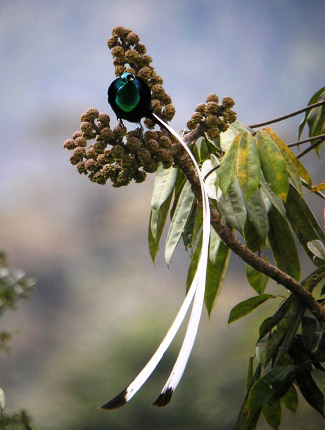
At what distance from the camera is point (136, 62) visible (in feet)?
3.05

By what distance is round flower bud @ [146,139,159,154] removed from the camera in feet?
2.89

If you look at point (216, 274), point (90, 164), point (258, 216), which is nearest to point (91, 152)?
point (90, 164)

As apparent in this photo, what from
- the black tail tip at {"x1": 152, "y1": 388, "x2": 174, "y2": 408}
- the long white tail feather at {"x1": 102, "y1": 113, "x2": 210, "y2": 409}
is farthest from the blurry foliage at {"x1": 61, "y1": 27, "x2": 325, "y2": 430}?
the black tail tip at {"x1": 152, "y1": 388, "x2": 174, "y2": 408}

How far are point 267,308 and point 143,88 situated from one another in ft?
7.19

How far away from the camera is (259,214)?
1094 mm

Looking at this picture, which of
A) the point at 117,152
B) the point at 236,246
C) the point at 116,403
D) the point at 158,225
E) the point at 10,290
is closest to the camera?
the point at 116,403

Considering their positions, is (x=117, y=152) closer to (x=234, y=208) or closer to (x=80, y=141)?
(x=80, y=141)

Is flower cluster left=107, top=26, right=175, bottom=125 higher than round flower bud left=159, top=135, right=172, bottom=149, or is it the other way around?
flower cluster left=107, top=26, right=175, bottom=125

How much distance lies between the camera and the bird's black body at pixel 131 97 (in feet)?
2.92

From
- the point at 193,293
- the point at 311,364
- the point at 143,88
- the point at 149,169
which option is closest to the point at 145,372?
the point at 193,293

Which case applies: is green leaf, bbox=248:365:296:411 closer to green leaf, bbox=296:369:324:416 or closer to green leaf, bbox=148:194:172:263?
green leaf, bbox=296:369:324:416

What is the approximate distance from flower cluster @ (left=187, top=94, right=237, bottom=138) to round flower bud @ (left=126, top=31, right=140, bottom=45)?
0.14 m

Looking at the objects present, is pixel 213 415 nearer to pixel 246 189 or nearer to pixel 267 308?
pixel 267 308

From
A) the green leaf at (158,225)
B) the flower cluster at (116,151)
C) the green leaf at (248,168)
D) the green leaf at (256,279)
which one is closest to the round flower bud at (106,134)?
the flower cluster at (116,151)
